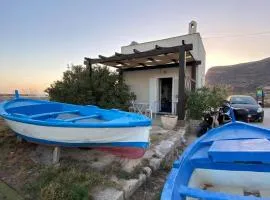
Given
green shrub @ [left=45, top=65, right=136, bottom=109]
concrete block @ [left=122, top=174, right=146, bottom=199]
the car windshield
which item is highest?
green shrub @ [left=45, top=65, right=136, bottom=109]

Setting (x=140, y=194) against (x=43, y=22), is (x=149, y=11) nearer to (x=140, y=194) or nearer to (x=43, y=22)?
(x=43, y=22)

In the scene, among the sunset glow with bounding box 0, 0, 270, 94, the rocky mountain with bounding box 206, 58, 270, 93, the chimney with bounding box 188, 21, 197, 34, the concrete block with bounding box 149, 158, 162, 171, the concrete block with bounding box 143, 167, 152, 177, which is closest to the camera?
the concrete block with bounding box 143, 167, 152, 177

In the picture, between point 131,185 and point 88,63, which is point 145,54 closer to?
point 88,63

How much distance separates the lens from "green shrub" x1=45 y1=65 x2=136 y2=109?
345 inches

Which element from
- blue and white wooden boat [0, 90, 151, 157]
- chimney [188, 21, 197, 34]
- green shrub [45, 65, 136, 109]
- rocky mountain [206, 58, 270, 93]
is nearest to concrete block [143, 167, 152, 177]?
blue and white wooden boat [0, 90, 151, 157]

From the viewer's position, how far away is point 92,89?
9031 mm

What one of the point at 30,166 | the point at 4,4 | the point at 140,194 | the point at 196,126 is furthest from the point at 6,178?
the point at 4,4

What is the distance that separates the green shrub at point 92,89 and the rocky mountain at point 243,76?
2652 cm

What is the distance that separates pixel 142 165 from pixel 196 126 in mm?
4222

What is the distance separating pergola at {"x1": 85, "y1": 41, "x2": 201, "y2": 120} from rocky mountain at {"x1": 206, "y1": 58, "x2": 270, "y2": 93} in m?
24.5

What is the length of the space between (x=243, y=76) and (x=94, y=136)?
4190 centimetres

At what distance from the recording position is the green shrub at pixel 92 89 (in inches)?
345

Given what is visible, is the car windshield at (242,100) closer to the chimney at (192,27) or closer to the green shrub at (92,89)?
the chimney at (192,27)

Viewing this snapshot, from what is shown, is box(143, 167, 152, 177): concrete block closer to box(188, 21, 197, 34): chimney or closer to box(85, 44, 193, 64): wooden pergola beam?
box(85, 44, 193, 64): wooden pergola beam
